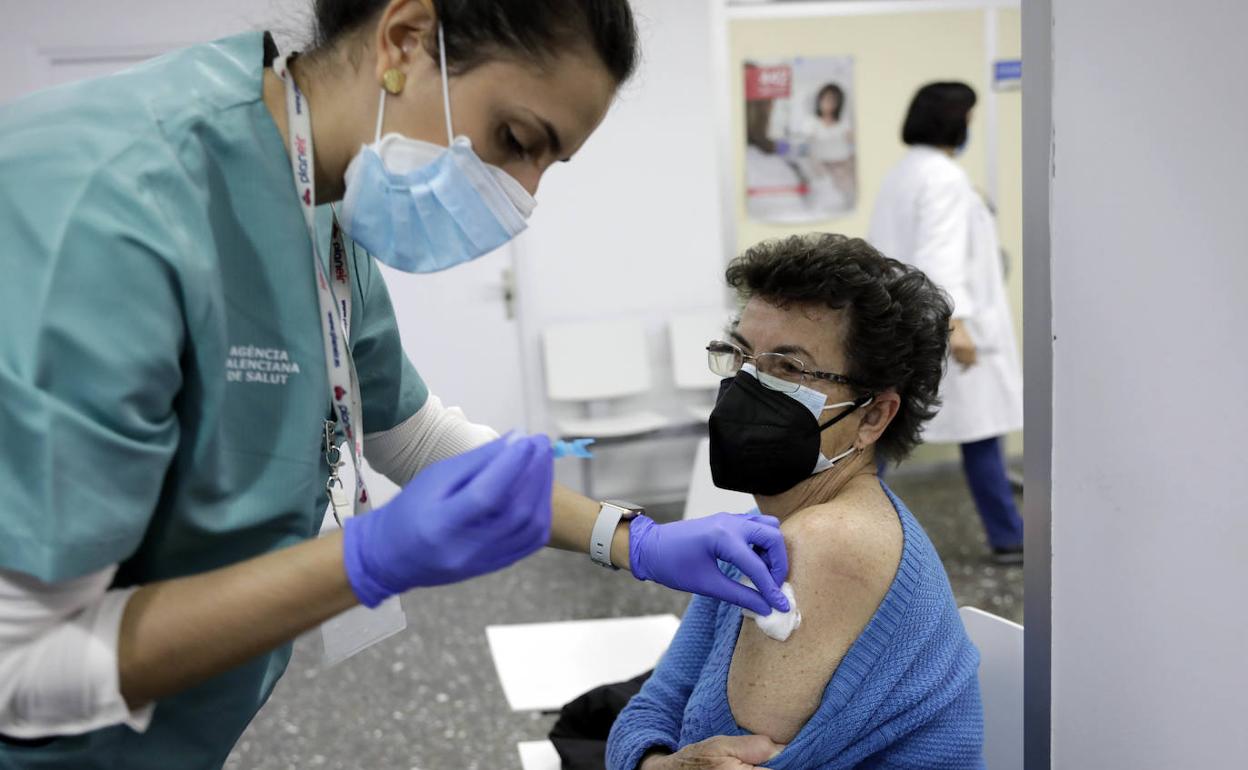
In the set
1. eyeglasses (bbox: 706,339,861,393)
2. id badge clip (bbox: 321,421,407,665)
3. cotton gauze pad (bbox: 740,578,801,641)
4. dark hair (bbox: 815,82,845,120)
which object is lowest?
cotton gauze pad (bbox: 740,578,801,641)

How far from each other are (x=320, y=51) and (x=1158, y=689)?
112 cm

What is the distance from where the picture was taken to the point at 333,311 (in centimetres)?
103

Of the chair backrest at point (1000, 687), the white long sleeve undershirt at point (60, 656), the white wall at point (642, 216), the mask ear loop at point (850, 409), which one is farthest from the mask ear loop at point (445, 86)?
the white wall at point (642, 216)

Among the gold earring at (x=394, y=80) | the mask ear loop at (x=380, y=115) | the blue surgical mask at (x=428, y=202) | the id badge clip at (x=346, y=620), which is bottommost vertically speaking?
the id badge clip at (x=346, y=620)

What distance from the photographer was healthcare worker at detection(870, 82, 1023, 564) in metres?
3.59

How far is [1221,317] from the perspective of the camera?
1.06 m

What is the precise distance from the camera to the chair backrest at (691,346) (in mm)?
4930

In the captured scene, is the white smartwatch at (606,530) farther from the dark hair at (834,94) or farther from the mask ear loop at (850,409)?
the dark hair at (834,94)

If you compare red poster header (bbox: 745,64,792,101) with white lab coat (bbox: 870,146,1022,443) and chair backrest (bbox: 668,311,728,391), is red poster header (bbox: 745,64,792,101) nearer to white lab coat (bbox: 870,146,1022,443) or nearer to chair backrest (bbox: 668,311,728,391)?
chair backrest (bbox: 668,311,728,391)

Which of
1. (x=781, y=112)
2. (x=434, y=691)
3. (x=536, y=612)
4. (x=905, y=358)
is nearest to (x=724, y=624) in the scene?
(x=905, y=358)


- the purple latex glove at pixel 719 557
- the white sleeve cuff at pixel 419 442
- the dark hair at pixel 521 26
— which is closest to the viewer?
the dark hair at pixel 521 26

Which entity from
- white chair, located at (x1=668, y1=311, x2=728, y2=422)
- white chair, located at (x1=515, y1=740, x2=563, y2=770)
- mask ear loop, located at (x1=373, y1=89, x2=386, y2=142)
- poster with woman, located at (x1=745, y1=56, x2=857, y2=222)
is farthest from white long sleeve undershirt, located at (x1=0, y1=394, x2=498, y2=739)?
poster with woman, located at (x1=745, y1=56, x2=857, y2=222)

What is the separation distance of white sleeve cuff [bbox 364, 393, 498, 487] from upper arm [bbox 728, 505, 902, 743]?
45cm

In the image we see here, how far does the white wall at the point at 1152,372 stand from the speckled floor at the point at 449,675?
180 centimetres
